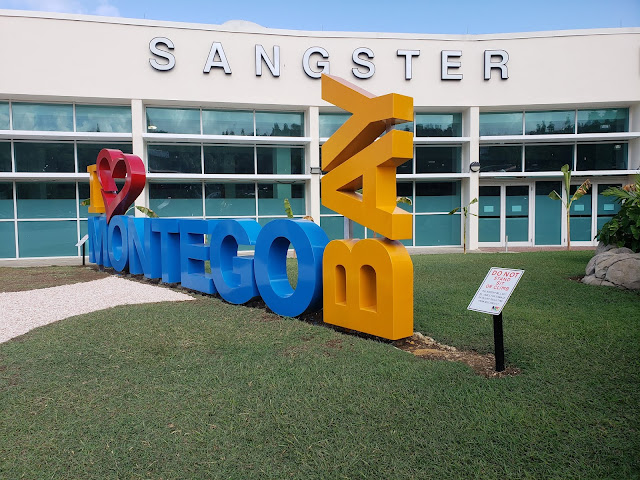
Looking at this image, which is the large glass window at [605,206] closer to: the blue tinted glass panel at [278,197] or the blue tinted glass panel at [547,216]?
the blue tinted glass panel at [547,216]

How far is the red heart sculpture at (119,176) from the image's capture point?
11.9 meters

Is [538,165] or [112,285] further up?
[538,165]

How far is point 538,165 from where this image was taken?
1942cm

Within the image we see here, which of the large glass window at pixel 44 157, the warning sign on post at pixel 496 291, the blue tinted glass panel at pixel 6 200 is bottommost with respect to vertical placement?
the warning sign on post at pixel 496 291

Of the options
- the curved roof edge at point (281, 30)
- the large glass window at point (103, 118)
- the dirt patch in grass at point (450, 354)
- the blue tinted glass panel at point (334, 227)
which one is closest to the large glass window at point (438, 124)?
the curved roof edge at point (281, 30)

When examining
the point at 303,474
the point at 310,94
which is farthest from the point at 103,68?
the point at 303,474

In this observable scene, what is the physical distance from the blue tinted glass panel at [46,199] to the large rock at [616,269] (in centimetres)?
1640

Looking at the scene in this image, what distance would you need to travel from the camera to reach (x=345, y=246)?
21.0 ft

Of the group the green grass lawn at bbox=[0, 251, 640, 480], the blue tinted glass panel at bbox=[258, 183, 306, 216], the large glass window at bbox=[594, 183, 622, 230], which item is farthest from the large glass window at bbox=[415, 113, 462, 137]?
the green grass lawn at bbox=[0, 251, 640, 480]

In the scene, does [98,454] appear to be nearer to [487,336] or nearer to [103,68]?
[487,336]

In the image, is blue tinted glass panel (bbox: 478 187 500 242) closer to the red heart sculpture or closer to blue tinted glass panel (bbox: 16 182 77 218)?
the red heart sculpture

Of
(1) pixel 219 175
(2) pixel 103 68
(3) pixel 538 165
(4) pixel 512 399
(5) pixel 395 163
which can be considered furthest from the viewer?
(3) pixel 538 165

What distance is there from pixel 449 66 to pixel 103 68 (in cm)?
1243

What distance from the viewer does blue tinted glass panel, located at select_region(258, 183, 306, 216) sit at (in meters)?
18.8
